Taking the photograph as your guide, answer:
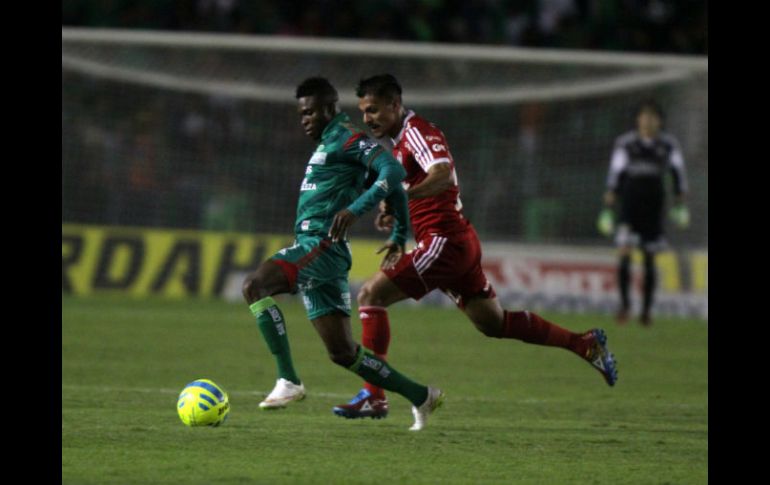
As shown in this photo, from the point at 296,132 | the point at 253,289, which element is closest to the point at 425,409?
the point at 253,289

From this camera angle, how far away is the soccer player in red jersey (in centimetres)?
739

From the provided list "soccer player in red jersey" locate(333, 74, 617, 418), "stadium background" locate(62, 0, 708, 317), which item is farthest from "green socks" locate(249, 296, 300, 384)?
"stadium background" locate(62, 0, 708, 317)

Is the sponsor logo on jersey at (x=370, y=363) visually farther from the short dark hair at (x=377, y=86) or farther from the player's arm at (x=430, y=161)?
the short dark hair at (x=377, y=86)

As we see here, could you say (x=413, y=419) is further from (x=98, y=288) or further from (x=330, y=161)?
(x=98, y=288)

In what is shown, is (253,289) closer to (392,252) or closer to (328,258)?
(328,258)

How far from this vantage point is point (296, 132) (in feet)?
59.1

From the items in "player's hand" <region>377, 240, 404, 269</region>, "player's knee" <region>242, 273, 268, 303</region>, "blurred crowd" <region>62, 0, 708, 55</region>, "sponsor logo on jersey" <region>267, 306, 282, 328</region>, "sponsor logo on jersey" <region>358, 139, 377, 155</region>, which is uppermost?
"blurred crowd" <region>62, 0, 708, 55</region>

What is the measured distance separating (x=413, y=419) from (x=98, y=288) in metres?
10.6

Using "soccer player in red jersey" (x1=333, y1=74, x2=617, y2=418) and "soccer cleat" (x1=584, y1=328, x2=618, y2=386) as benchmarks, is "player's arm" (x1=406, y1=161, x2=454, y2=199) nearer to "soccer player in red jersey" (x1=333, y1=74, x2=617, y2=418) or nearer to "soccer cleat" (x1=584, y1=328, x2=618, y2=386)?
"soccer player in red jersey" (x1=333, y1=74, x2=617, y2=418)

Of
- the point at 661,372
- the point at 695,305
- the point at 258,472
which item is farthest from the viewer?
the point at 695,305

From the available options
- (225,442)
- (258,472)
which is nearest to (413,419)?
(225,442)

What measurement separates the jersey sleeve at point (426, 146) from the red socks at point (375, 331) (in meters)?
0.91

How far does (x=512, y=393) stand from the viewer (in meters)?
9.09

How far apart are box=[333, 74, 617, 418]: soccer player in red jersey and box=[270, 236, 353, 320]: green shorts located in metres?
0.28
